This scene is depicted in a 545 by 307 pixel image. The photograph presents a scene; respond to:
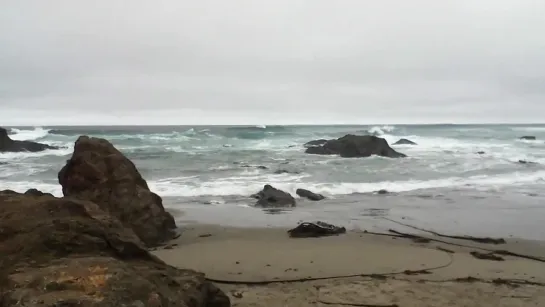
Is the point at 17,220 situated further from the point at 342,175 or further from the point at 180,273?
the point at 342,175

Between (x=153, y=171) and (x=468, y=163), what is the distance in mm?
14787

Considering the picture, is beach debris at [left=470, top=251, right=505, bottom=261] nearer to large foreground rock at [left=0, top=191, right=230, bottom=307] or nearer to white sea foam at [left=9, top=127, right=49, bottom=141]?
large foreground rock at [left=0, top=191, right=230, bottom=307]

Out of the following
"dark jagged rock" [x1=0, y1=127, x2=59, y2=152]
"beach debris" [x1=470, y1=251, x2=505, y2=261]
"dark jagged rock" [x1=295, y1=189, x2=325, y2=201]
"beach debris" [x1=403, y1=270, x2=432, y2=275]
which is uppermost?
"dark jagged rock" [x1=0, y1=127, x2=59, y2=152]

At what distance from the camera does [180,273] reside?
12.4 ft

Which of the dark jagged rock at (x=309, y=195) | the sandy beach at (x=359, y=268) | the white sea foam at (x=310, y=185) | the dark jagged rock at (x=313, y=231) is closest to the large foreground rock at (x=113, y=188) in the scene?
the sandy beach at (x=359, y=268)

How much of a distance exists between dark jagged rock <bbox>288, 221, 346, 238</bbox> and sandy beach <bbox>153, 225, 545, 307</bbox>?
20cm

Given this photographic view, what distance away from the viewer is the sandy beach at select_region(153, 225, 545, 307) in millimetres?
4660

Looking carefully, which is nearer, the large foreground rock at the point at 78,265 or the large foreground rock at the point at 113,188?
the large foreground rock at the point at 78,265

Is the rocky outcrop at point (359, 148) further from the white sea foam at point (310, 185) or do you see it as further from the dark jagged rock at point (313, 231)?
the dark jagged rock at point (313, 231)

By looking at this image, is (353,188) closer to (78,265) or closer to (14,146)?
(78,265)

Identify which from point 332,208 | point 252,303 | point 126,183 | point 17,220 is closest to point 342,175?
point 332,208

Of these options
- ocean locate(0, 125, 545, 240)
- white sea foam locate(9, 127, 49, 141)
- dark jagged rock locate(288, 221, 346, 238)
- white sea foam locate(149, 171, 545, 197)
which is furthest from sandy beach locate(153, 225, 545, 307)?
white sea foam locate(9, 127, 49, 141)

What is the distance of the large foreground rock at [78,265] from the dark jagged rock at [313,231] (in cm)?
385

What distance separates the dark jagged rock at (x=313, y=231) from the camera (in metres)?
7.84
